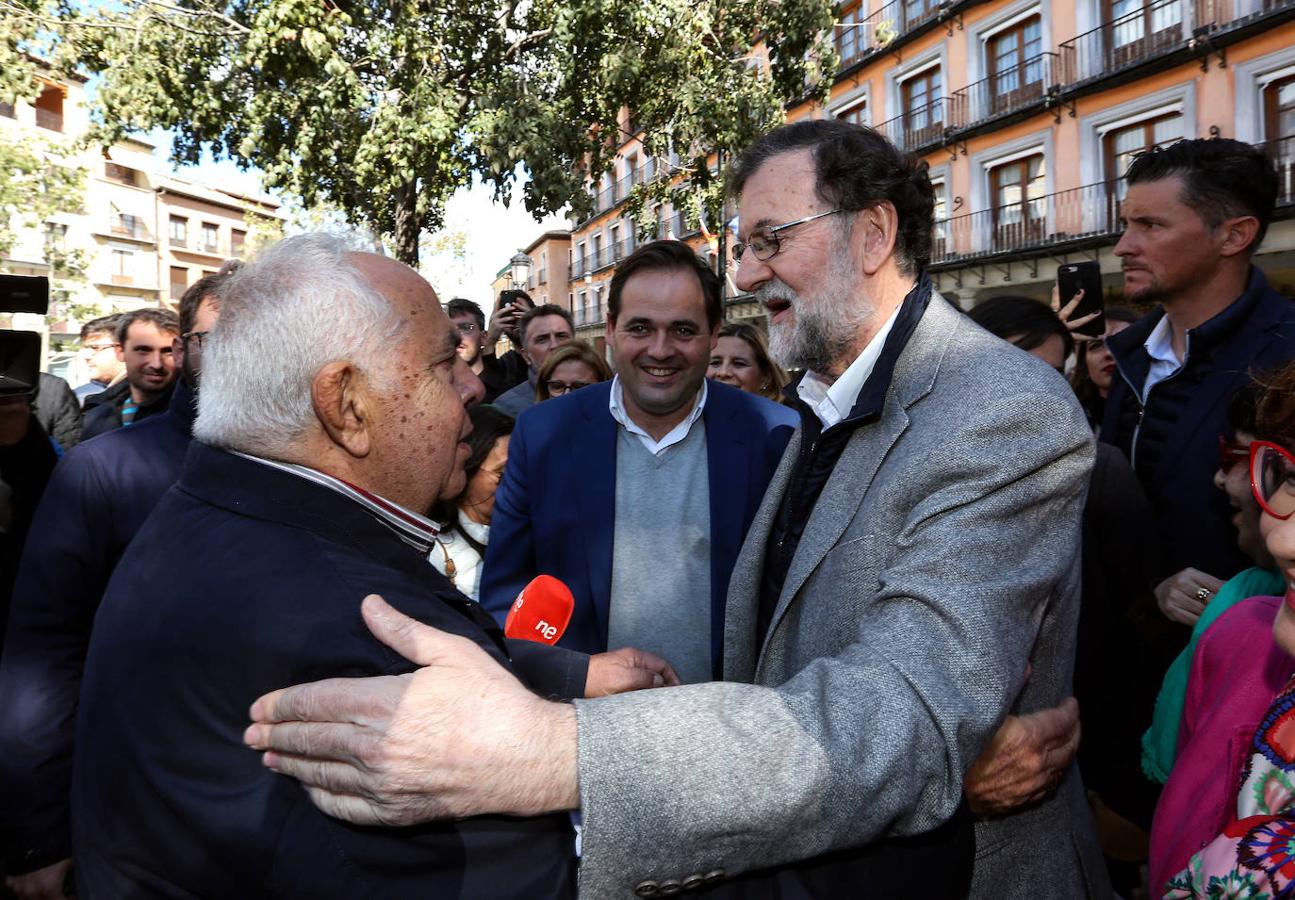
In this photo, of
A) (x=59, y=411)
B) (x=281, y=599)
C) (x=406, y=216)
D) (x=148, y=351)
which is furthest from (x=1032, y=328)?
(x=406, y=216)

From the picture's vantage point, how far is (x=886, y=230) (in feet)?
6.48

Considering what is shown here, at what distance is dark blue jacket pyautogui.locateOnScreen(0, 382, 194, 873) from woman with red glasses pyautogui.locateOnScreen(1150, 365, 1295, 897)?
2394 mm

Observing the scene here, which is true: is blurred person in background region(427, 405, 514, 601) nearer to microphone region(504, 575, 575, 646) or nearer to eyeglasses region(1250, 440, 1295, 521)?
microphone region(504, 575, 575, 646)

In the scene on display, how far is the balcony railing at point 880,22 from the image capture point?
71.4 feet

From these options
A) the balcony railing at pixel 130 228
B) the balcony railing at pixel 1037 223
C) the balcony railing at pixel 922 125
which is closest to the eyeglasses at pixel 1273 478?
the balcony railing at pixel 1037 223

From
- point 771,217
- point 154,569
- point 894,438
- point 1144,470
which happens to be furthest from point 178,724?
point 1144,470

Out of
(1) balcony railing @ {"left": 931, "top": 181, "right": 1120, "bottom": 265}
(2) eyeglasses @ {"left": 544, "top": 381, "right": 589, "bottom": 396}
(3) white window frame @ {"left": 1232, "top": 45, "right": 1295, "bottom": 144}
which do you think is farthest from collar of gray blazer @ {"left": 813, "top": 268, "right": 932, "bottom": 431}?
(3) white window frame @ {"left": 1232, "top": 45, "right": 1295, "bottom": 144}

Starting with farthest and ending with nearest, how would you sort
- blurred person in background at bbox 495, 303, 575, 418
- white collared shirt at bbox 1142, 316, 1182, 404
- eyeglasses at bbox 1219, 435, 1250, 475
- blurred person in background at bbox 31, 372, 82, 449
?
blurred person in background at bbox 31, 372, 82, 449
blurred person in background at bbox 495, 303, 575, 418
white collared shirt at bbox 1142, 316, 1182, 404
eyeglasses at bbox 1219, 435, 1250, 475

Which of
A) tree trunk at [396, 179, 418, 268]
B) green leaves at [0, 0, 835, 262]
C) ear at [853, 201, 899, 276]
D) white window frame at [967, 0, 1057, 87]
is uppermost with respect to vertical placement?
white window frame at [967, 0, 1057, 87]

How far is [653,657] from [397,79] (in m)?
8.54

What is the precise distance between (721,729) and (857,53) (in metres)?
25.5

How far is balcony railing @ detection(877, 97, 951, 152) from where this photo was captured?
21.6m

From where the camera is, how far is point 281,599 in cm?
116

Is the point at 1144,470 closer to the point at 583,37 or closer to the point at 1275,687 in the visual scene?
the point at 1275,687
